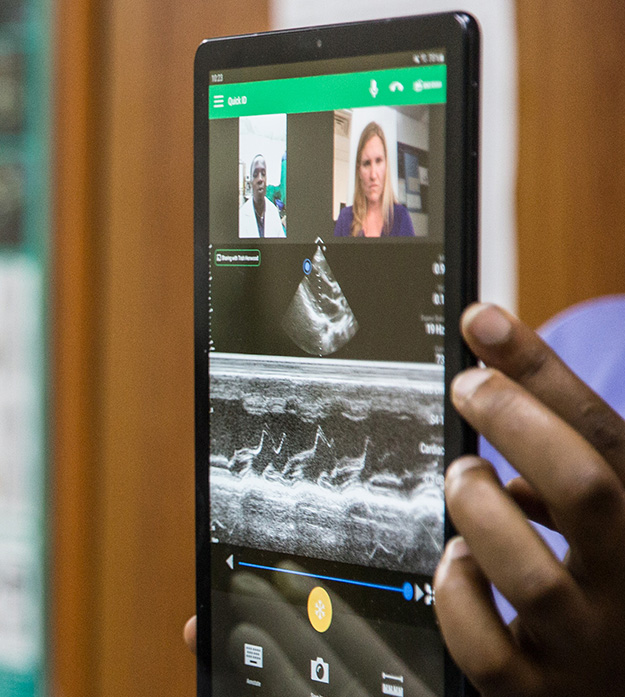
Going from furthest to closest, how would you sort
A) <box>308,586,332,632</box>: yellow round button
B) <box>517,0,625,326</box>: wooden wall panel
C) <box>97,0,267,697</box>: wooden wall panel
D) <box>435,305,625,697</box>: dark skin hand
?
<box>97,0,267,697</box>: wooden wall panel < <box>517,0,625,326</box>: wooden wall panel < <box>308,586,332,632</box>: yellow round button < <box>435,305,625,697</box>: dark skin hand

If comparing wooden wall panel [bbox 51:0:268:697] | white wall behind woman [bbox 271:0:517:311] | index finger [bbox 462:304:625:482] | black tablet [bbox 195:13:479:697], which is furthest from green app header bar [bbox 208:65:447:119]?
wooden wall panel [bbox 51:0:268:697]

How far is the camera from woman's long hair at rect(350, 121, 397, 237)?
347 mm

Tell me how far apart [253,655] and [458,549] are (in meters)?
0.14

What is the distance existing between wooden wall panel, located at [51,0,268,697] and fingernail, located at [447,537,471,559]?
68 cm

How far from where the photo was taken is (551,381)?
11.5 inches

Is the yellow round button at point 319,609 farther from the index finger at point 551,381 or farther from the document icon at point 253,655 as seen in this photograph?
the index finger at point 551,381

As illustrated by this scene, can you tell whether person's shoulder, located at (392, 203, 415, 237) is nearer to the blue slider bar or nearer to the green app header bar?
the green app header bar

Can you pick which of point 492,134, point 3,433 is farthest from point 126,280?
point 492,134

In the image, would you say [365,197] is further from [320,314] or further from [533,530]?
[533,530]

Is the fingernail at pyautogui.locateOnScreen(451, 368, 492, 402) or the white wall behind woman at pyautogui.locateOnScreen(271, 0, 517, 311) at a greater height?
the white wall behind woman at pyautogui.locateOnScreen(271, 0, 517, 311)

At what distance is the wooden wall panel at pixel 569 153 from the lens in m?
0.67

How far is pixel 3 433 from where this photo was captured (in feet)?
3.66

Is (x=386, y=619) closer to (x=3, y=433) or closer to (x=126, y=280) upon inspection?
(x=126, y=280)

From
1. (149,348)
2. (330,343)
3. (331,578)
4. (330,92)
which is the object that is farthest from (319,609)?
(149,348)
